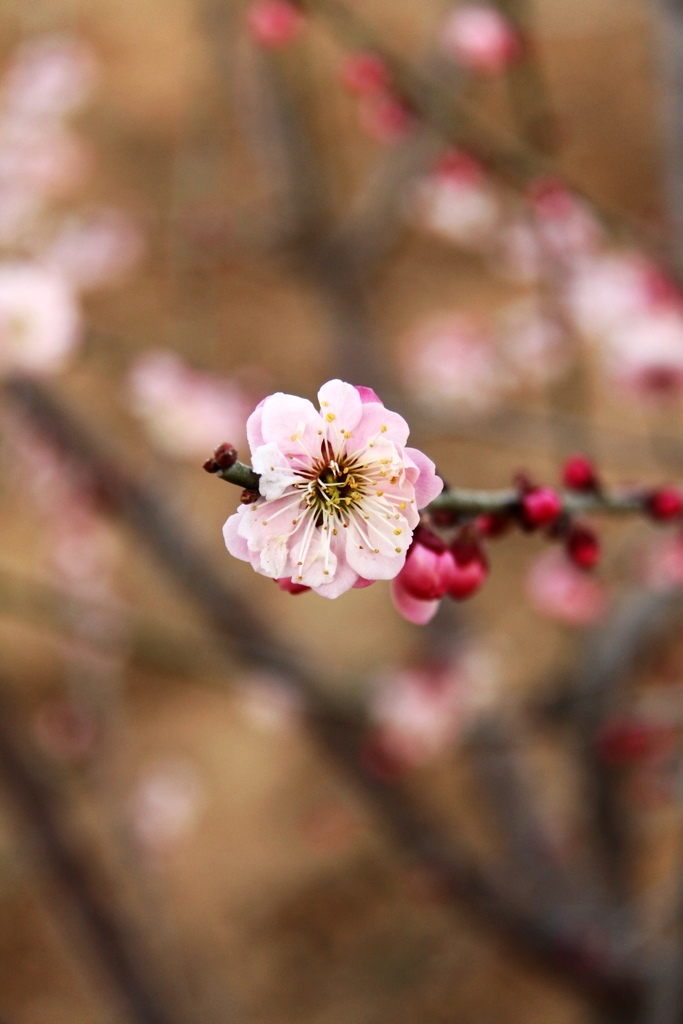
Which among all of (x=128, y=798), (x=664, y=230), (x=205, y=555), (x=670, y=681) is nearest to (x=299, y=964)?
(x=128, y=798)

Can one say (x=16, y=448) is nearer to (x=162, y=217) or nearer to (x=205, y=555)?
(x=205, y=555)

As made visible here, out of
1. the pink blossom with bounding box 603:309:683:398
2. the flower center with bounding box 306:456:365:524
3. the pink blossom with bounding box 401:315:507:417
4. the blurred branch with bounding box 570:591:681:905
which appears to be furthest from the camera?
the pink blossom with bounding box 401:315:507:417

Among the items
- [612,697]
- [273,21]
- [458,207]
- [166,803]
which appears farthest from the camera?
[166,803]

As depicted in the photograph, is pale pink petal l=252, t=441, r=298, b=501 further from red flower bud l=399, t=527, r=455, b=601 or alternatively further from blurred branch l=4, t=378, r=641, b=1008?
blurred branch l=4, t=378, r=641, b=1008

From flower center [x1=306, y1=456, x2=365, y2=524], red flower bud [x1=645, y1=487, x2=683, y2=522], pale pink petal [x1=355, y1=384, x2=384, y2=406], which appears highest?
red flower bud [x1=645, y1=487, x2=683, y2=522]

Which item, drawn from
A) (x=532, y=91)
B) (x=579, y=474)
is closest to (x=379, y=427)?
(x=579, y=474)

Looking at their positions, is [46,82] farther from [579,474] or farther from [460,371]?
[579,474]

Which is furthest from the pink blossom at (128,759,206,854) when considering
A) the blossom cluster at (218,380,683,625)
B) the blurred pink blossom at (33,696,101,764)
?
the blossom cluster at (218,380,683,625)
